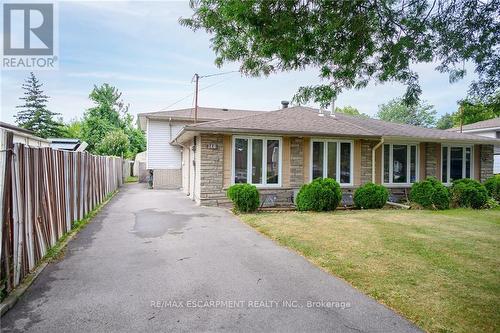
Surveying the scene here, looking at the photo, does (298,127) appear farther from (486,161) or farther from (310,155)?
(486,161)

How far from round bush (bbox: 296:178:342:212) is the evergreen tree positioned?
3938 centimetres

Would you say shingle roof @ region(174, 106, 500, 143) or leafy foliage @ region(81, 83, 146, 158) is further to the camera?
leafy foliage @ region(81, 83, 146, 158)

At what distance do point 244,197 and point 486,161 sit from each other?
13.2m

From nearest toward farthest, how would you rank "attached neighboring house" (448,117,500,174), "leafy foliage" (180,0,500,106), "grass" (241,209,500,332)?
"grass" (241,209,500,332)
"leafy foliage" (180,0,500,106)
"attached neighboring house" (448,117,500,174)

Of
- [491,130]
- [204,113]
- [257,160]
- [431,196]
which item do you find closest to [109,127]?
[204,113]

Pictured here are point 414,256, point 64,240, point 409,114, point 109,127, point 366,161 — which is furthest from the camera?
point 409,114

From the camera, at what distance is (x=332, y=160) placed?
537 inches

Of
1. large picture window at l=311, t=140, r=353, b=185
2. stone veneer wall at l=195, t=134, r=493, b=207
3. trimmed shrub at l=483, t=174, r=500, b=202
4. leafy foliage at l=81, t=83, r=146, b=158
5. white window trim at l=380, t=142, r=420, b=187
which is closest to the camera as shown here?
stone veneer wall at l=195, t=134, r=493, b=207

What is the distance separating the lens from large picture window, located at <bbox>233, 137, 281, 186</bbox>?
1239 centimetres

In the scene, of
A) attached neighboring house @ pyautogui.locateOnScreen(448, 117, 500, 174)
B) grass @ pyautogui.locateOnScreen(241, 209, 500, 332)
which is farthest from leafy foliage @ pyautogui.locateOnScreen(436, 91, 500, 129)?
attached neighboring house @ pyautogui.locateOnScreen(448, 117, 500, 174)

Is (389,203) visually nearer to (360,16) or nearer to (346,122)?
(346,122)

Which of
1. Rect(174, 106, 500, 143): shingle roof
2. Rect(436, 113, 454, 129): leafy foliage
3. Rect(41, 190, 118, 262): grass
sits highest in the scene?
Rect(436, 113, 454, 129): leafy foliage

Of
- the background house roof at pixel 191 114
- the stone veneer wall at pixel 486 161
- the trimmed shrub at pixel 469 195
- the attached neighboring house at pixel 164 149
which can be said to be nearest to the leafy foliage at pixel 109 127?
the background house roof at pixel 191 114

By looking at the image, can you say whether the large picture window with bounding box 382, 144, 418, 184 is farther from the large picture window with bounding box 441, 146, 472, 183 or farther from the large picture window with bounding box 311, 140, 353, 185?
the large picture window with bounding box 311, 140, 353, 185
